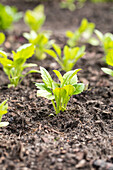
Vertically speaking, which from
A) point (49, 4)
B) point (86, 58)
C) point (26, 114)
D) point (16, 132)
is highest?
Result: point (49, 4)

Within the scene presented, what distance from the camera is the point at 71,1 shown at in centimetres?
588

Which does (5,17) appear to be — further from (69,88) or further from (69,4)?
(69,4)

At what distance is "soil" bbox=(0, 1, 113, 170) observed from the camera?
1.44 m

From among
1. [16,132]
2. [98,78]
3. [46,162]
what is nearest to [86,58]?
[98,78]

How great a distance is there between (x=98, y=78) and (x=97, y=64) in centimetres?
40

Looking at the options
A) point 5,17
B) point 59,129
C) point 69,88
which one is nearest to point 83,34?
point 5,17

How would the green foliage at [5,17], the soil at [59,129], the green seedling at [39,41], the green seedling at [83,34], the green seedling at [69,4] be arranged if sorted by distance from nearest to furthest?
the soil at [59,129] → the green seedling at [39,41] → the green seedling at [83,34] → the green foliage at [5,17] → the green seedling at [69,4]

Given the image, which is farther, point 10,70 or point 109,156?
point 10,70

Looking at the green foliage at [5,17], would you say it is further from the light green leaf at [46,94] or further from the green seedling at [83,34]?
the light green leaf at [46,94]

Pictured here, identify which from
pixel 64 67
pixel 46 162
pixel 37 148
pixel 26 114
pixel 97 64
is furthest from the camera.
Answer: pixel 97 64

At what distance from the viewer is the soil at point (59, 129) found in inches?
56.6

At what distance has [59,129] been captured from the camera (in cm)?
177

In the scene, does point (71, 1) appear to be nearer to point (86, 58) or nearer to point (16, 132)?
point (86, 58)

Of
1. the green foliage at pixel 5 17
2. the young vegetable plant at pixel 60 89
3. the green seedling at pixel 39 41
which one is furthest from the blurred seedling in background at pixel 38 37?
the young vegetable plant at pixel 60 89
